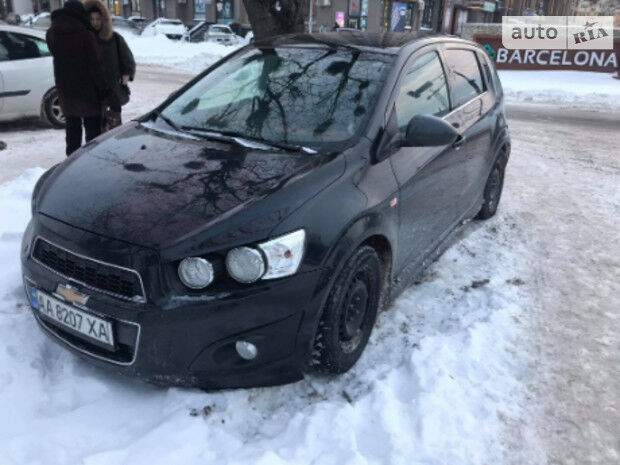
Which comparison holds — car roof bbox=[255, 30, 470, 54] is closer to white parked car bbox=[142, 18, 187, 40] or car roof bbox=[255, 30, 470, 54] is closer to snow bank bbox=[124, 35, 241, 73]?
snow bank bbox=[124, 35, 241, 73]

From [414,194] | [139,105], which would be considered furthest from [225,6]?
[414,194]

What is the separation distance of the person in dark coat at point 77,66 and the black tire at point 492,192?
3750 mm

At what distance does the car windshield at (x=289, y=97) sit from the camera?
10.2ft

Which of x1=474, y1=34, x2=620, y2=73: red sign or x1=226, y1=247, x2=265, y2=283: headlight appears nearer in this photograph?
x1=226, y1=247, x2=265, y2=283: headlight

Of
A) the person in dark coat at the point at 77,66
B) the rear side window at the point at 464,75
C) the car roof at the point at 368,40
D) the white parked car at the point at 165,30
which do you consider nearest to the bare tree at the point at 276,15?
the person in dark coat at the point at 77,66

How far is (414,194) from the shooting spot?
326 cm

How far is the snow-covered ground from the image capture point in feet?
7.77

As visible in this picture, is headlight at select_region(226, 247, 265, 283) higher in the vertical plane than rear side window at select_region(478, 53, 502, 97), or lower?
lower

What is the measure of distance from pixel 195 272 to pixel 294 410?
85 cm

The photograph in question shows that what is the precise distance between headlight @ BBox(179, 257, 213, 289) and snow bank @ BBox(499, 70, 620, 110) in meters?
13.9

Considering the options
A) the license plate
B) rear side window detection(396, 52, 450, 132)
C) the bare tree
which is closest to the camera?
the license plate

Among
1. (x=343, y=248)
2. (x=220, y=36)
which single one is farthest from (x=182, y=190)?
(x=220, y=36)

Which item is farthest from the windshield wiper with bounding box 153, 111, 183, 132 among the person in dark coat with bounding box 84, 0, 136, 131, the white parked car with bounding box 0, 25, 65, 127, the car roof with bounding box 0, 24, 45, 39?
the car roof with bounding box 0, 24, 45, 39

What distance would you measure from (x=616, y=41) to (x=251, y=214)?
1894cm
